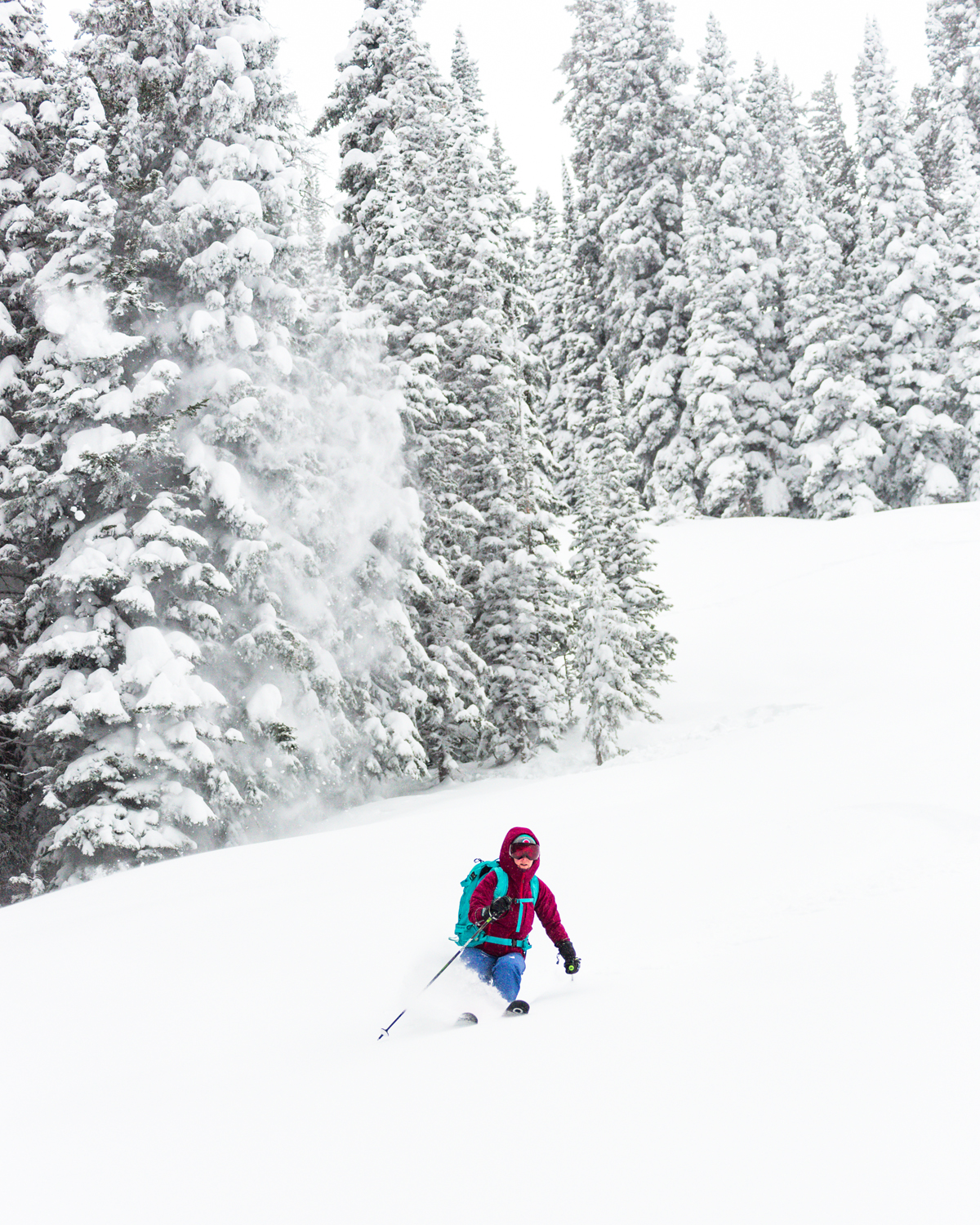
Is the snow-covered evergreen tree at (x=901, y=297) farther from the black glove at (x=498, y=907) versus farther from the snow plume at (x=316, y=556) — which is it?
the black glove at (x=498, y=907)

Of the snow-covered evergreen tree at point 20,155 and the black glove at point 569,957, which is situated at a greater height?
the snow-covered evergreen tree at point 20,155

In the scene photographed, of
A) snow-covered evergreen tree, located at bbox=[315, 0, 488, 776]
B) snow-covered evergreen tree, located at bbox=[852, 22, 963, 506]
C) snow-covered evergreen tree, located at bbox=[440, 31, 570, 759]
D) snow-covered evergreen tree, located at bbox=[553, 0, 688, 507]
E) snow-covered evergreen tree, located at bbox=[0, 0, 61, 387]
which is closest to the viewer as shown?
snow-covered evergreen tree, located at bbox=[0, 0, 61, 387]

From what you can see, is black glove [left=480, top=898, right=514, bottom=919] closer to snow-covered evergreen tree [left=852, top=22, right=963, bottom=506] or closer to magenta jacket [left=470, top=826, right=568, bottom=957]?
magenta jacket [left=470, top=826, right=568, bottom=957]

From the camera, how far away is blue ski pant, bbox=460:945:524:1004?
21.1 ft

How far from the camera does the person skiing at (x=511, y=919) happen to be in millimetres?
6426

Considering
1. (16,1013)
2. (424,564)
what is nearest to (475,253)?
(424,564)

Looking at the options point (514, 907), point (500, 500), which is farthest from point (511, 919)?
point (500, 500)

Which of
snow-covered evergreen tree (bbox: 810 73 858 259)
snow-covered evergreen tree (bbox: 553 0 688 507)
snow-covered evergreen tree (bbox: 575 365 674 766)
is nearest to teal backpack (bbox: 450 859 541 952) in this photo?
snow-covered evergreen tree (bbox: 575 365 674 766)

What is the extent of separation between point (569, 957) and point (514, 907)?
0.53m

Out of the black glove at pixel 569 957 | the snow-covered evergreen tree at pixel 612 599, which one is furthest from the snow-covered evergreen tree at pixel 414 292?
the black glove at pixel 569 957

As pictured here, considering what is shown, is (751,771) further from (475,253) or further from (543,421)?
(543,421)

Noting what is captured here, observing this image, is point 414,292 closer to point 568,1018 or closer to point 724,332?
point 724,332

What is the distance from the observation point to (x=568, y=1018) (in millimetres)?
5602

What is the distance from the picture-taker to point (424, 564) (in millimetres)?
18500
